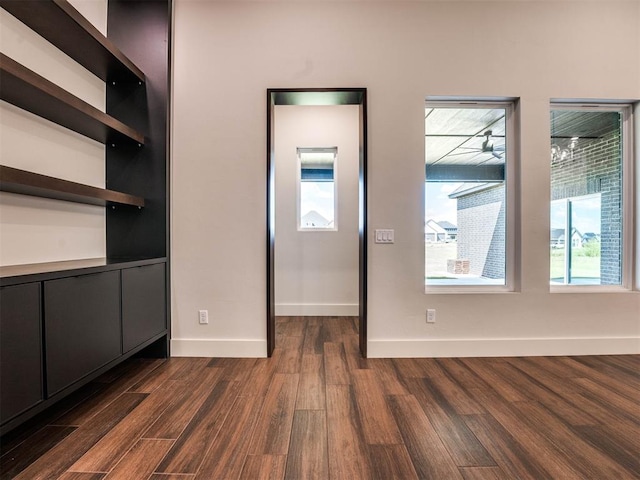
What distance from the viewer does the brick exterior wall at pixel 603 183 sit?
8.49 feet

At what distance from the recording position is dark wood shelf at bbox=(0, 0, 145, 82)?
5.17 feet

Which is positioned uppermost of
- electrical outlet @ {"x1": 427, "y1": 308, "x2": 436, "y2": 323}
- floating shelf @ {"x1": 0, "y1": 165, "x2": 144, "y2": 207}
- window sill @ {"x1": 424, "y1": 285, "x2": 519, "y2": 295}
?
floating shelf @ {"x1": 0, "y1": 165, "x2": 144, "y2": 207}

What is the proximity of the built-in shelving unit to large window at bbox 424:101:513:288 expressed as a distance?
231cm

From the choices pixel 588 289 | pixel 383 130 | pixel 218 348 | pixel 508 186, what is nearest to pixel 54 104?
pixel 218 348

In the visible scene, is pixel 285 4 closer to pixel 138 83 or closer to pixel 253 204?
pixel 138 83

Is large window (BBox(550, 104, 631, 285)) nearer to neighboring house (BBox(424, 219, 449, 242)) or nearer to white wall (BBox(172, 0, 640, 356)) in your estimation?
white wall (BBox(172, 0, 640, 356))

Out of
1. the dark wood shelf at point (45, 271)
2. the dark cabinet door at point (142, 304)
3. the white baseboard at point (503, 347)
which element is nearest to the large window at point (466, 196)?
the white baseboard at point (503, 347)

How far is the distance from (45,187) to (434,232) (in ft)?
8.89

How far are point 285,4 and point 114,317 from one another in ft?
9.03

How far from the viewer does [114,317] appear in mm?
1765

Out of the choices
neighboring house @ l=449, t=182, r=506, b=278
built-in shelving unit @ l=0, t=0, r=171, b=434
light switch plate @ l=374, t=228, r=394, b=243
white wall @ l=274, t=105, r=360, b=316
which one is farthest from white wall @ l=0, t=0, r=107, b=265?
neighboring house @ l=449, t=182, r=506, b=278

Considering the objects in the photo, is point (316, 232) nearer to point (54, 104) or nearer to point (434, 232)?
point (434, 232)

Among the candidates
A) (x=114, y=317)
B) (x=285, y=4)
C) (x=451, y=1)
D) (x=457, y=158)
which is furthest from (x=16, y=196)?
(x=451, y=1)

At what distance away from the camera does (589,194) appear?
8.61ft
